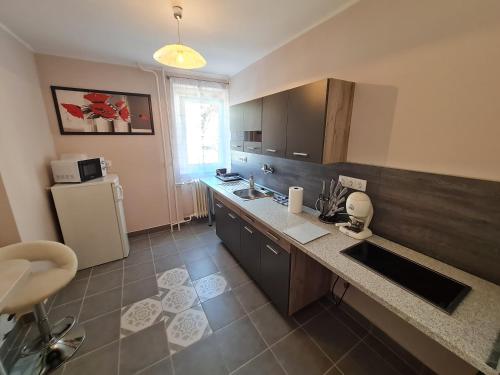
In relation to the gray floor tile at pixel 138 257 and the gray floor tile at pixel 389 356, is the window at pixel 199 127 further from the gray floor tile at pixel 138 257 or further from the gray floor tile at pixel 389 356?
the gray floor tile at pixel 389 356

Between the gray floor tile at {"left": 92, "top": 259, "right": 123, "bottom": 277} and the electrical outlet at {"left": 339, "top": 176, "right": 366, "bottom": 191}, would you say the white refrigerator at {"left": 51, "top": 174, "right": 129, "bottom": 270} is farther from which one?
the electrical outlet at {"left": 339, "top": 176, "right": 366, "bottom": 191}

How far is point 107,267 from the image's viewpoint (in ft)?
7.80

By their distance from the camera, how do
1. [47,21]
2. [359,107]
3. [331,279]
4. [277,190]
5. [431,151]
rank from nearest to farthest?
[431,151] → [359,107] → [47,21] → [331,279] → [277,190]

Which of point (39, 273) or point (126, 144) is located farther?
point (126, 144)

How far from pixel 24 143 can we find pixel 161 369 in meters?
2.24

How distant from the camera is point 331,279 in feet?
6.07

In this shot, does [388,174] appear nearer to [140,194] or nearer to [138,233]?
[140,194]

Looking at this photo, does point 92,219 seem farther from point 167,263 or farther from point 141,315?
point 141,315

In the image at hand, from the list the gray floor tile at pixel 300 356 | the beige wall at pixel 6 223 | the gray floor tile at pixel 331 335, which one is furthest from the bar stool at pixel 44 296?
the gray floor tile at pixel 331 335

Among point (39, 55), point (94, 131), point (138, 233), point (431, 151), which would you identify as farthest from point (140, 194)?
point (431, 151)

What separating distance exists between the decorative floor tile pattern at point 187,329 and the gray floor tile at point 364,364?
1004mm

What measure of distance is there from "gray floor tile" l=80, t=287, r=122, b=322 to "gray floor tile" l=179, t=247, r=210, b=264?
0.73 meters

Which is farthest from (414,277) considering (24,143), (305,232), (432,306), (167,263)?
(24,143)

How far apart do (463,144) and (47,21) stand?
3.04m
